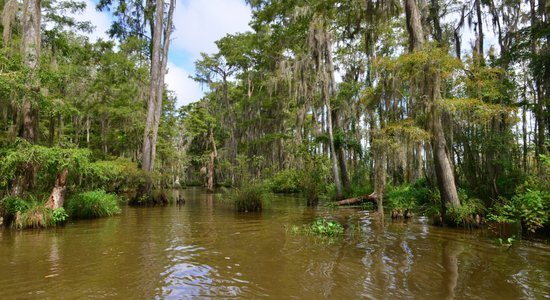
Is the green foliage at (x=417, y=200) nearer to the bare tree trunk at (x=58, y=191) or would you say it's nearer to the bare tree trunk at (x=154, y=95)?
the bare tree trunk at (x=58, y=191)

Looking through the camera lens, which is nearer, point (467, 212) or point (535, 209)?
point (535, 209)

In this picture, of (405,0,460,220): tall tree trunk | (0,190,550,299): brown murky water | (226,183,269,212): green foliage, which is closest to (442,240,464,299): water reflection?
(0,190,550,299): brown murky water

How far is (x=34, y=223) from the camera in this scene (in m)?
9.16

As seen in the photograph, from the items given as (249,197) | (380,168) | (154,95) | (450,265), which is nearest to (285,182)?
(154,95)

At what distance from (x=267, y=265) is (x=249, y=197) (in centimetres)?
806

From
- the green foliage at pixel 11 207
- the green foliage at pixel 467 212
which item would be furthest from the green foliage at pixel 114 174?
the green foliage at pixel 467 212

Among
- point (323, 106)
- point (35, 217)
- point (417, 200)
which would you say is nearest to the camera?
point (35, 217)

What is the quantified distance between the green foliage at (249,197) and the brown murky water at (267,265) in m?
4.38

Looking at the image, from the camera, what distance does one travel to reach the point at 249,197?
1380cm

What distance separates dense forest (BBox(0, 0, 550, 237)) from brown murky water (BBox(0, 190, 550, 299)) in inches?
68.5

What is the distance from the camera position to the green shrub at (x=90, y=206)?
451 inches

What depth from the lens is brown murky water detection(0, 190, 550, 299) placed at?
4.52 metres

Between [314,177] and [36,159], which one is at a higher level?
[36,159]

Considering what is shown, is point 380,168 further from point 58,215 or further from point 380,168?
point 58,215
